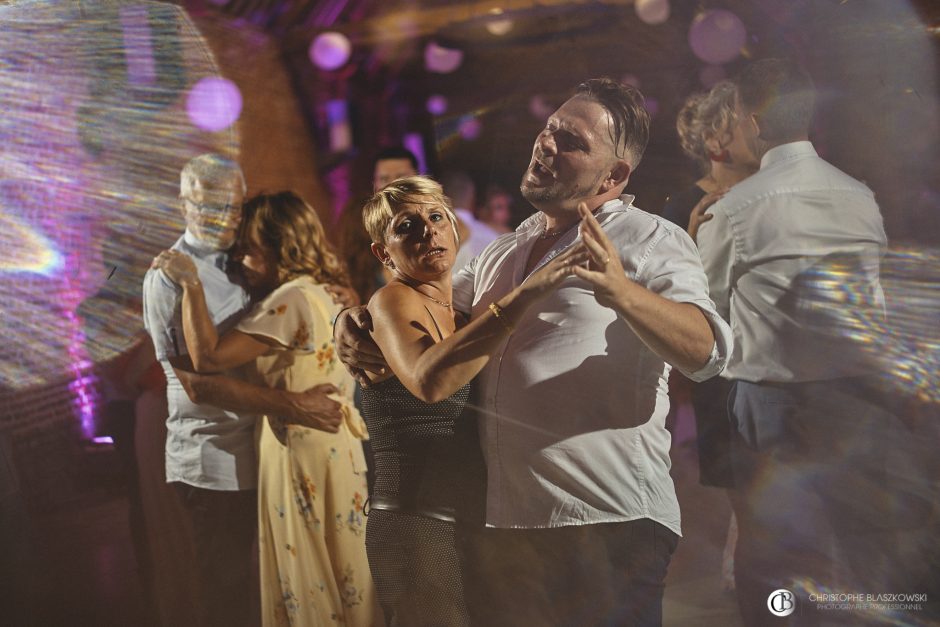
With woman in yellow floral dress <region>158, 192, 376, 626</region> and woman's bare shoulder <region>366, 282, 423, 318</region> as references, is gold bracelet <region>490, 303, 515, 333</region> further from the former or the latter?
woman in yellow floral dress <region>158, 192, 376, 626</region>

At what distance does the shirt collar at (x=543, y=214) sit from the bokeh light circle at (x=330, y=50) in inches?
26.7

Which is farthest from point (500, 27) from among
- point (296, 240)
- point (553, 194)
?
point (296, 240)

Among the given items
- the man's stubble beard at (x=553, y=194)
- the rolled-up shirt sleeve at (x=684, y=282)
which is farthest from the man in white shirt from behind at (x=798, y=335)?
the man's stubble beard at (x=553, y=194)

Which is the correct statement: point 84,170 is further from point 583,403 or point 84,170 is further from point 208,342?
point 583,403

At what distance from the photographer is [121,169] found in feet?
7.46

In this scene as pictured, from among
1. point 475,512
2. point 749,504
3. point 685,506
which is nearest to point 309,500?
point 475,512

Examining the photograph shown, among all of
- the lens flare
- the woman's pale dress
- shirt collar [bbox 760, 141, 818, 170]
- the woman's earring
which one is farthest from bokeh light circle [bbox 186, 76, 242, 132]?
shirt collar [bbox 760, 141, 818, 170]

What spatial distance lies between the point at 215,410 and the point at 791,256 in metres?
1.47

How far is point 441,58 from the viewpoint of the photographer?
206 cm

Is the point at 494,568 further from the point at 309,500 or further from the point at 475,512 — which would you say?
the point at 309,500

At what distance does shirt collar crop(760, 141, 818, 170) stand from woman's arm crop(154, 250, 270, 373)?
4.27 ft

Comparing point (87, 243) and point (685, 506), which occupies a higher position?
point (87, 243)

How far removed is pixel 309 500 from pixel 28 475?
844 mm

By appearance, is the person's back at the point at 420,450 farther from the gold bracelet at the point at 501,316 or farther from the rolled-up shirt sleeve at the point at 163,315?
the rolled-up shirt sleeve at the point at 163,315
